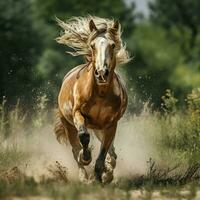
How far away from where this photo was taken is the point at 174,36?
83062 millimetres

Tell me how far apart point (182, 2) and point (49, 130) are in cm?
6149

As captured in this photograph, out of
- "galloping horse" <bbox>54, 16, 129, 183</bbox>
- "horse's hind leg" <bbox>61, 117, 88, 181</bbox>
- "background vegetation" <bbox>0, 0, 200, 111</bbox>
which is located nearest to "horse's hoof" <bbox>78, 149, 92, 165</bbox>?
"galloping horse" <bbox>54, 16, 129, 183</bbox>

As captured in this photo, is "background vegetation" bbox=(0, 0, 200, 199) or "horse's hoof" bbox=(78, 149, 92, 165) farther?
"horse's hoof" bbox=(78, 149, 92, 165)

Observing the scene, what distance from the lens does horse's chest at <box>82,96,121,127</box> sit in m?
12.8

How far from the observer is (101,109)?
42.1 ft

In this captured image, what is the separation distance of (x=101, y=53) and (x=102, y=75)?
12.0 inches

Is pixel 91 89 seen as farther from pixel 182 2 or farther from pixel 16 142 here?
pixel 182 2

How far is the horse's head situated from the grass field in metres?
1.43

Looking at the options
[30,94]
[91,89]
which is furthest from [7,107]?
[91,89]

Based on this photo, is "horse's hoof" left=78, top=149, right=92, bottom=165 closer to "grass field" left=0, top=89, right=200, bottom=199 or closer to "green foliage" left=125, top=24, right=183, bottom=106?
"grass field" left=0, top=89, right=200, bottom=199

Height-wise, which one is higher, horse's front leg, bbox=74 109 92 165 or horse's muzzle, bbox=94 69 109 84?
horse's muzzle, bbox=94 69 109 84

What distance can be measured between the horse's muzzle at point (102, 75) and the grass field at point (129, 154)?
4.48 ft

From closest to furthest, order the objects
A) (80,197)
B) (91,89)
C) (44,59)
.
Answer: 1. (80,197)
2. (91,89)
3. (44,59)

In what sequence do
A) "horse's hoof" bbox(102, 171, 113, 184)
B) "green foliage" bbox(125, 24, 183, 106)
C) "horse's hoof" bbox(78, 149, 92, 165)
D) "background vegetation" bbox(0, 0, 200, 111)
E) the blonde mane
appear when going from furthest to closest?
"green foliage" bbox(125, 24, 183, 106) → "background vegetation" bbox(0, 0, 200, 111) → "horse's hoof" bbox(102, 171, 113, 184) → the blonde mane → "horse's hoof" bbox(78, 149, 92, 165)
